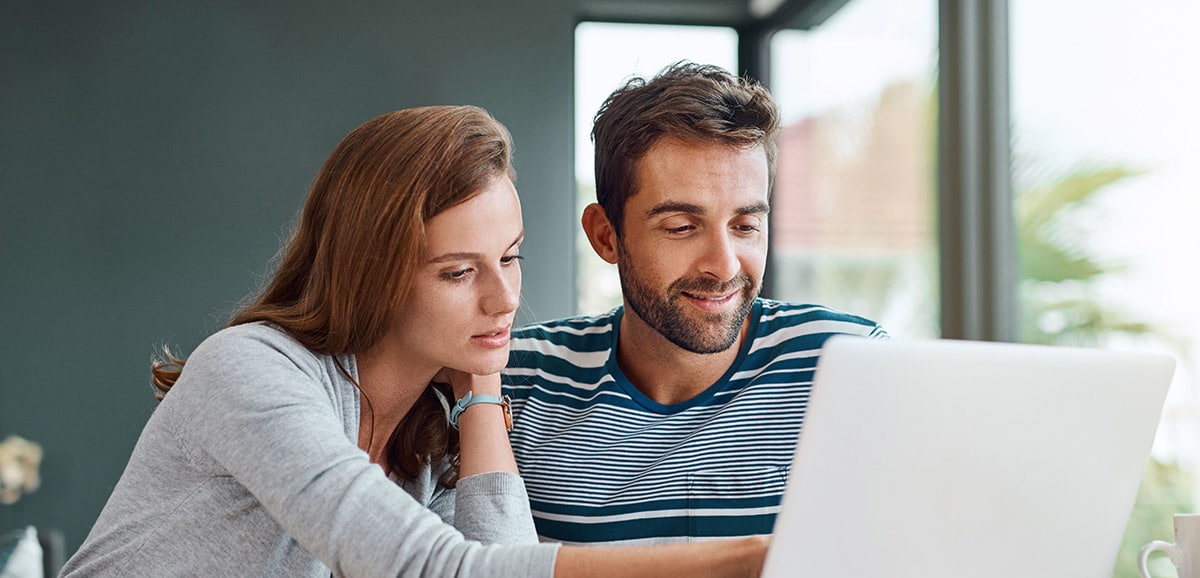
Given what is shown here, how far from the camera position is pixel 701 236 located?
56.6 inches

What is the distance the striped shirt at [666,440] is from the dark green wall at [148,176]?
1.78m

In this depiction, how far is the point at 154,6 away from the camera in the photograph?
3285 mm

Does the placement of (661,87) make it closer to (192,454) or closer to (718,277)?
(718,277)

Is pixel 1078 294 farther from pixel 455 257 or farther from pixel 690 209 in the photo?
pixel 455 257

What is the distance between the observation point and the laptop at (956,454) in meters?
0.77

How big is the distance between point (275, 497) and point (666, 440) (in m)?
Result: 0.54

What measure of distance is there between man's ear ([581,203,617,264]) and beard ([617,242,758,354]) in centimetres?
12

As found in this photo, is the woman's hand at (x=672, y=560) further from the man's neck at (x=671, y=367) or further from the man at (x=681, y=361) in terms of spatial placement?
the man's neck at (x=671, y=367)

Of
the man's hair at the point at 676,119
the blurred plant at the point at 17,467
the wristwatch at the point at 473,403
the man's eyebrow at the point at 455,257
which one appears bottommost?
the blurred plant at the point at 17,467

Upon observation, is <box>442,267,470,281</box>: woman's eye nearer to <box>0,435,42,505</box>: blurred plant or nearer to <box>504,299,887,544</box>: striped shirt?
<box>504,299,887,544</box>: striped shirt

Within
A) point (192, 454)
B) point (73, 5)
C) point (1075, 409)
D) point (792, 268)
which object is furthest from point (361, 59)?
point (1075, 409)

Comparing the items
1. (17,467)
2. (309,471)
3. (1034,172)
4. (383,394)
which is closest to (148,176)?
(17,467)

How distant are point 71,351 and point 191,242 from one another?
461 millimetres

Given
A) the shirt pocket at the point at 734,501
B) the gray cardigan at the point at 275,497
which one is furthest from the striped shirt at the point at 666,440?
the gray cardigan at the point at 275,497
